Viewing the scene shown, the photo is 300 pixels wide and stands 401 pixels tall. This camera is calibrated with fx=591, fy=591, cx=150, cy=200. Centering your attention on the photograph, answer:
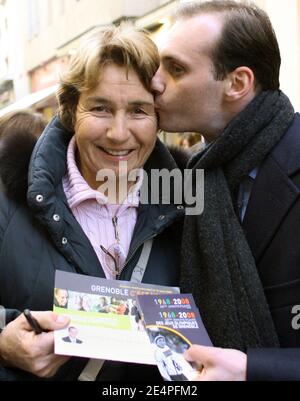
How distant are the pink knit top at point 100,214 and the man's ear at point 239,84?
43 centimetres

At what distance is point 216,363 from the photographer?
4.73ft

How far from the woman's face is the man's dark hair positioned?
0.84 feet

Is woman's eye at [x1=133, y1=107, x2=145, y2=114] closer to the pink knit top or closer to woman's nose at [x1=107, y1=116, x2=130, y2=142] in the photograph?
woman's nose at [x1=107, y1=116, x2=130, y2=142]

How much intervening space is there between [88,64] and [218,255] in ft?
2.26

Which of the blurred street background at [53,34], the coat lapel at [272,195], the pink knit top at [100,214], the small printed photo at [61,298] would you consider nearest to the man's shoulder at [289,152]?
the coat lapel at [272,195]

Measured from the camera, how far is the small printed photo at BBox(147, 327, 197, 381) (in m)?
1.41

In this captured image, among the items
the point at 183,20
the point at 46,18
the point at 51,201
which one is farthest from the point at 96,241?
the point at 46,18

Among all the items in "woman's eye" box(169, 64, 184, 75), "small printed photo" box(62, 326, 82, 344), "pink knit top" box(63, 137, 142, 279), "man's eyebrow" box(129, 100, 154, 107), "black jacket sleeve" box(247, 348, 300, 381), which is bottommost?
"black jacket sleeve" box(247, 348, 300, 381)

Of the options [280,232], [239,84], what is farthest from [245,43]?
[280,232]

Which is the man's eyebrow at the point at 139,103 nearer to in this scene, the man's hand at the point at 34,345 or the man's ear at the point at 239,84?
the man's ear at the point at 239,84

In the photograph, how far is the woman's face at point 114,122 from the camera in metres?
1.78

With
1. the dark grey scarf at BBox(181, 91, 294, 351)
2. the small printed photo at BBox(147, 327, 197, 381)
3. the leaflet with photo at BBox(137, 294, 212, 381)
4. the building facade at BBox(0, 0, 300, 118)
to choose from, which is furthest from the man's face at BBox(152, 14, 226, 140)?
the building facade at BBox(0, 0, 300, 118)

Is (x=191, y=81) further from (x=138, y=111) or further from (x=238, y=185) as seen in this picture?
(x=238, y=185)

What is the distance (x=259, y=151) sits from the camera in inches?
65.5
